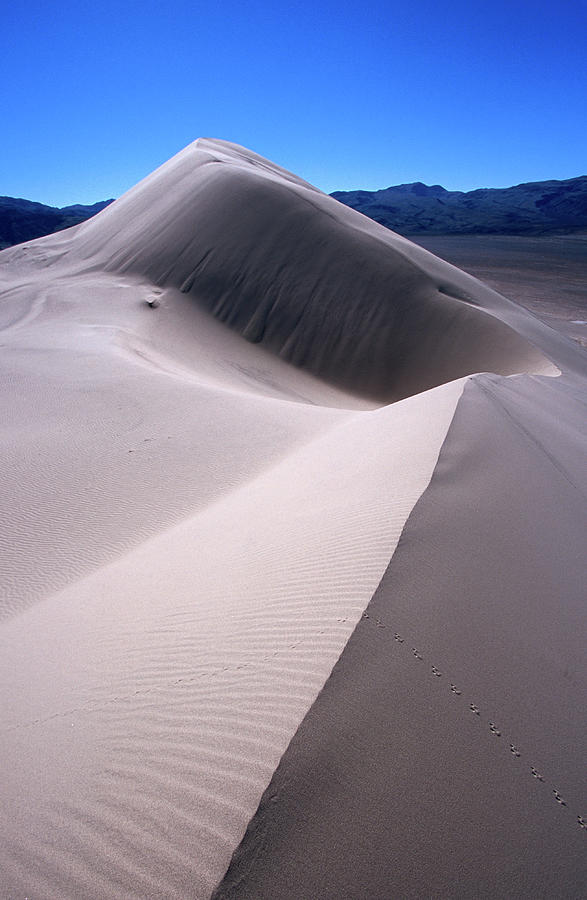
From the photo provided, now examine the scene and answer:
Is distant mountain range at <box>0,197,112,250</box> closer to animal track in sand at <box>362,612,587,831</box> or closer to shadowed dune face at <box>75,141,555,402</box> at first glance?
shadowed dune face at <box>75,141,555,402</box>

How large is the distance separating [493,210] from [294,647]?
3366 inches

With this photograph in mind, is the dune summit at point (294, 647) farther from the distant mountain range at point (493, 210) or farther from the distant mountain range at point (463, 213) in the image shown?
the distant mountain range at point (493, 210)

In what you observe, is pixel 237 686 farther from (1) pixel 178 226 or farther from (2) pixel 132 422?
(1) pixel 178 226

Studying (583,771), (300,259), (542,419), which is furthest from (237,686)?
(300,259)

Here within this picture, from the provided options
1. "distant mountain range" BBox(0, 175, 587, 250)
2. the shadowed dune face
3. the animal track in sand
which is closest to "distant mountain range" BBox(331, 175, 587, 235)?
"distant mountain range" BBox(0, 175, 587, 250)

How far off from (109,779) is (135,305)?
38.5 ft

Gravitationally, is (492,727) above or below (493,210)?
below

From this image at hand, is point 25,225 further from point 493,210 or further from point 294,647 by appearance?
point 493,210

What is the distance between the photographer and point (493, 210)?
252ft

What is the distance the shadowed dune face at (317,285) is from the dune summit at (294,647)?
4714 millimetres

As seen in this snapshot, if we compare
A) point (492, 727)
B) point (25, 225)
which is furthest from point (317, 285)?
point (25, 225)

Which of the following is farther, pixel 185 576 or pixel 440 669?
pixel 185 576

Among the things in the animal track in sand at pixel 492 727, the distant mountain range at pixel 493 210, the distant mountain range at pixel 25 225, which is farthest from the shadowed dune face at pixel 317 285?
the distant mountain range at pixel 493 210

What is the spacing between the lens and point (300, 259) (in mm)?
13234
